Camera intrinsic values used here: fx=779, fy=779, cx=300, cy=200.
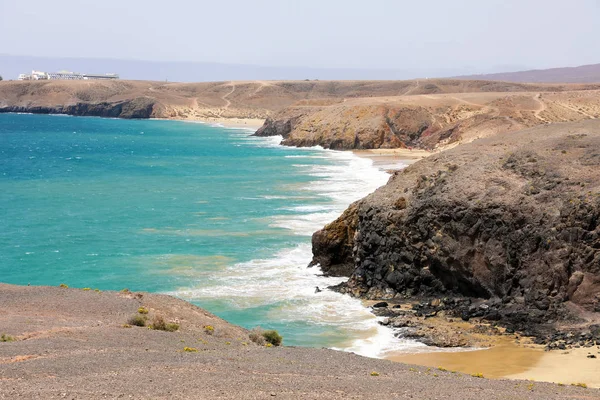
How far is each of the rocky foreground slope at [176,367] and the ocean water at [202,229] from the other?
18.7 ft

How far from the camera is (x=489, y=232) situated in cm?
2800

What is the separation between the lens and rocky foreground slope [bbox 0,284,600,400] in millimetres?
13754

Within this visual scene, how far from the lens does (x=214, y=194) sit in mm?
56062

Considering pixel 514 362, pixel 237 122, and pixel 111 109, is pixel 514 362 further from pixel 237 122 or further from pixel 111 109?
pixel 111 109

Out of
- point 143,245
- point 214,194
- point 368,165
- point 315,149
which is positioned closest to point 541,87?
point 315,149

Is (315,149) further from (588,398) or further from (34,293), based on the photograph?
(588,398)

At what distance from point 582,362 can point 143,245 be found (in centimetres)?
2346

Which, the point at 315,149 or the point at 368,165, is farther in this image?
the point at 315,149

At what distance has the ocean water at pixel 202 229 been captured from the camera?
92.1 feet

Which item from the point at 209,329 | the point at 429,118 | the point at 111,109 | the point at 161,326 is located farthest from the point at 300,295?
the point at 111,109

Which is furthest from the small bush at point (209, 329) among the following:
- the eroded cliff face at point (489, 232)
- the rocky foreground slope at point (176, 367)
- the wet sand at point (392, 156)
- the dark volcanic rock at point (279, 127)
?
the dark volcanic rock at point (279, 127)

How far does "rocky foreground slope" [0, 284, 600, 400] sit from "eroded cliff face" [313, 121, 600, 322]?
8.97 m

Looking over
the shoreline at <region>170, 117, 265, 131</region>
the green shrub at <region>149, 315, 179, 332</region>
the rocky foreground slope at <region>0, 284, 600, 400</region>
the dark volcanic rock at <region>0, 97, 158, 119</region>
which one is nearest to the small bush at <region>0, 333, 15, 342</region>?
the rocky foreground slope at <region>0, 284, 600, 400</region>

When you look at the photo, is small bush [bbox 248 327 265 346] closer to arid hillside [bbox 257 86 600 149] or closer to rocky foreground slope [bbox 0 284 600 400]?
rocky foreground slope [bbox 0 284 600 400]
